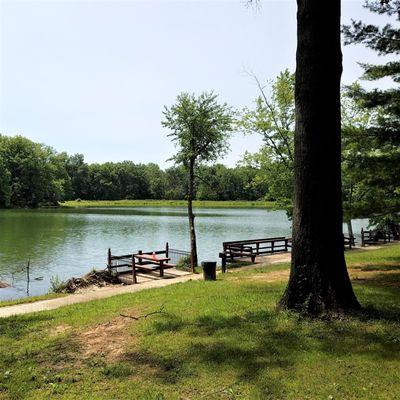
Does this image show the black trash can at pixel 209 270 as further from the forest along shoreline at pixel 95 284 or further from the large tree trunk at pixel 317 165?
the large tree trunk at pixel 317 165

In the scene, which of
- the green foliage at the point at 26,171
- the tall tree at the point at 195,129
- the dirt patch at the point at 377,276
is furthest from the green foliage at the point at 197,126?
the green foliage at the point at 26,171

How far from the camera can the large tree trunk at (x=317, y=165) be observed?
6.93 m

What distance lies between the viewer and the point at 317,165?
276 inches

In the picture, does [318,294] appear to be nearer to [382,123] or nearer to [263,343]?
[263,343]

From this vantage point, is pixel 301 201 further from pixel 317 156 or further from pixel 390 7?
pixel 390 7

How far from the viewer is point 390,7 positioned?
1088cm

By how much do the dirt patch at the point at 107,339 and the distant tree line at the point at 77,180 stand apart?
55.6 m

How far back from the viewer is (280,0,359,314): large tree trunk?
6.93 metres

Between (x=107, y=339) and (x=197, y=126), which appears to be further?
(x=197, y=126)

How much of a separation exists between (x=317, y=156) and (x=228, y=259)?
15404 millimetres

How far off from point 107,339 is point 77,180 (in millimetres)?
135215

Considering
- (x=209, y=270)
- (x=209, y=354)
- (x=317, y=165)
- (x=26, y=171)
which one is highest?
(x=26, y=171)

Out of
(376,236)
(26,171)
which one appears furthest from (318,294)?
(26,171)

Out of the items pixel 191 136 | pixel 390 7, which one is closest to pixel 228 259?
pixel 191 136
